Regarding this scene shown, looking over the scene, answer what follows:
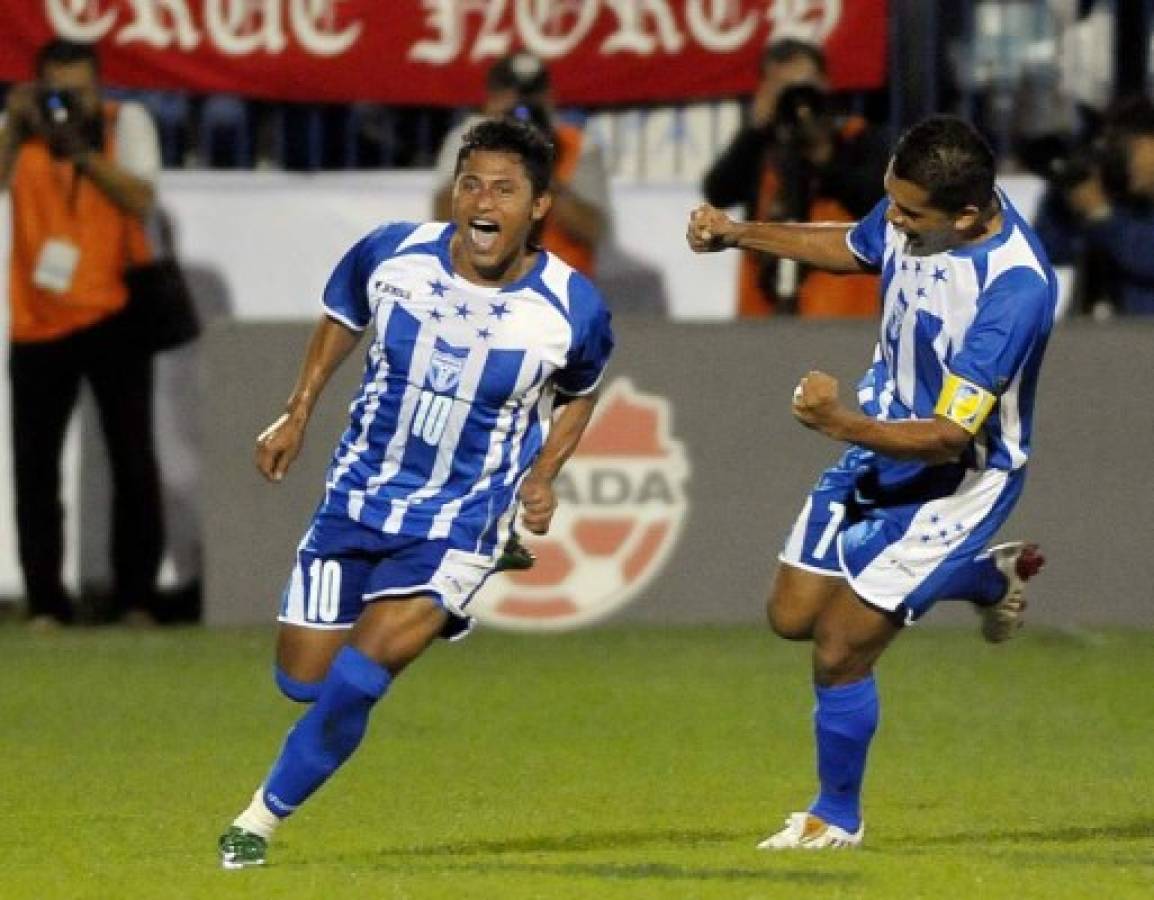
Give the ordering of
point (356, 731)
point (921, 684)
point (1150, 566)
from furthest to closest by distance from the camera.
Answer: point (1150, 566) → point (921, 684) → point (356, 731)

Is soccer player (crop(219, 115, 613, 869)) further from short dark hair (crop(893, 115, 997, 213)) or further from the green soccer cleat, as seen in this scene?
short dark hair (crop(893, 115, 997, 213))

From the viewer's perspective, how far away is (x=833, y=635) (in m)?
8.25

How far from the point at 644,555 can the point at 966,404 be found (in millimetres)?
Answer: 5102

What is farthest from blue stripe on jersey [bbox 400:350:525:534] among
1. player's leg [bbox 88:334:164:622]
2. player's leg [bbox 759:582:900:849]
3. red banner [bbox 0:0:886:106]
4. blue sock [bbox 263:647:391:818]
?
red banner [bbox 0:0:886:106]

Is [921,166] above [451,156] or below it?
above

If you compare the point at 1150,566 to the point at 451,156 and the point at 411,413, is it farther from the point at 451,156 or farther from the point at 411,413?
the point at 411,413

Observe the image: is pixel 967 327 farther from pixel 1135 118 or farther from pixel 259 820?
pixel 1135 118

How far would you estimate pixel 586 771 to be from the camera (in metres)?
9.65

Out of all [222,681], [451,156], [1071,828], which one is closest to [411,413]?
[1071,828]

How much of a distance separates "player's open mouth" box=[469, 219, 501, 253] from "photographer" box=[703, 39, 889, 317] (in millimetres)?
4556

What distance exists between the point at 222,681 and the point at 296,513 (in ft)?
4.31

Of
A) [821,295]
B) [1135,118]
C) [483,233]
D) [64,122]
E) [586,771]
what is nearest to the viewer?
[483,233]

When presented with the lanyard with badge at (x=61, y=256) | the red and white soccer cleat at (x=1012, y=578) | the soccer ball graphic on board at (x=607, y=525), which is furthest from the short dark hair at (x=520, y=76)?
the red and white soccer cleat at (x=1012, y=578)

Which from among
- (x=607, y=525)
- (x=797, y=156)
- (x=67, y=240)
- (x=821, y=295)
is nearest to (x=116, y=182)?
(x=67, y=240)
